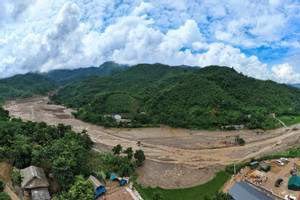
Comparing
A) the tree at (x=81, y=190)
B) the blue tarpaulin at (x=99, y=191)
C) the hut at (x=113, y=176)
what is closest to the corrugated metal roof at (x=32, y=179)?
→ the tree at (x=81, y=190)

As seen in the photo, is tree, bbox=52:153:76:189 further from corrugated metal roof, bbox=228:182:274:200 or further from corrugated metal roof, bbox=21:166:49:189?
corrugated metal roof, bbox=228:182:274:200

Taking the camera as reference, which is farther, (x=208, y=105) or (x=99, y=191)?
(x=208, y=105)

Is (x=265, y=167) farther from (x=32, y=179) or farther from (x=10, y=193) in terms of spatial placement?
(x=10, y=193)

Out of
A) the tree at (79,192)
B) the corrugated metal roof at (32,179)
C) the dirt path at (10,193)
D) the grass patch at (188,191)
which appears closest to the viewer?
the dirt path at (10,193)

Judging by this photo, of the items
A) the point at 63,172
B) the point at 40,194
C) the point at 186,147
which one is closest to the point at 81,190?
the point at 63,172

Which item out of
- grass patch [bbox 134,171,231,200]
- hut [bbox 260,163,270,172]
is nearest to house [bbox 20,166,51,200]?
grass patch [bbox 134,171,231,200]

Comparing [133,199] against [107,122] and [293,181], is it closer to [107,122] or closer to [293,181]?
[293,181]

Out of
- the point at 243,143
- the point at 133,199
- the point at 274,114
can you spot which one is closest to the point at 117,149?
the point at 133,199

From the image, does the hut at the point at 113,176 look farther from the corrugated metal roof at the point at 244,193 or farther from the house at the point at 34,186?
the corrugated metal roof at the point at 244,193

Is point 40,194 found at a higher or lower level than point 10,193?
lower
